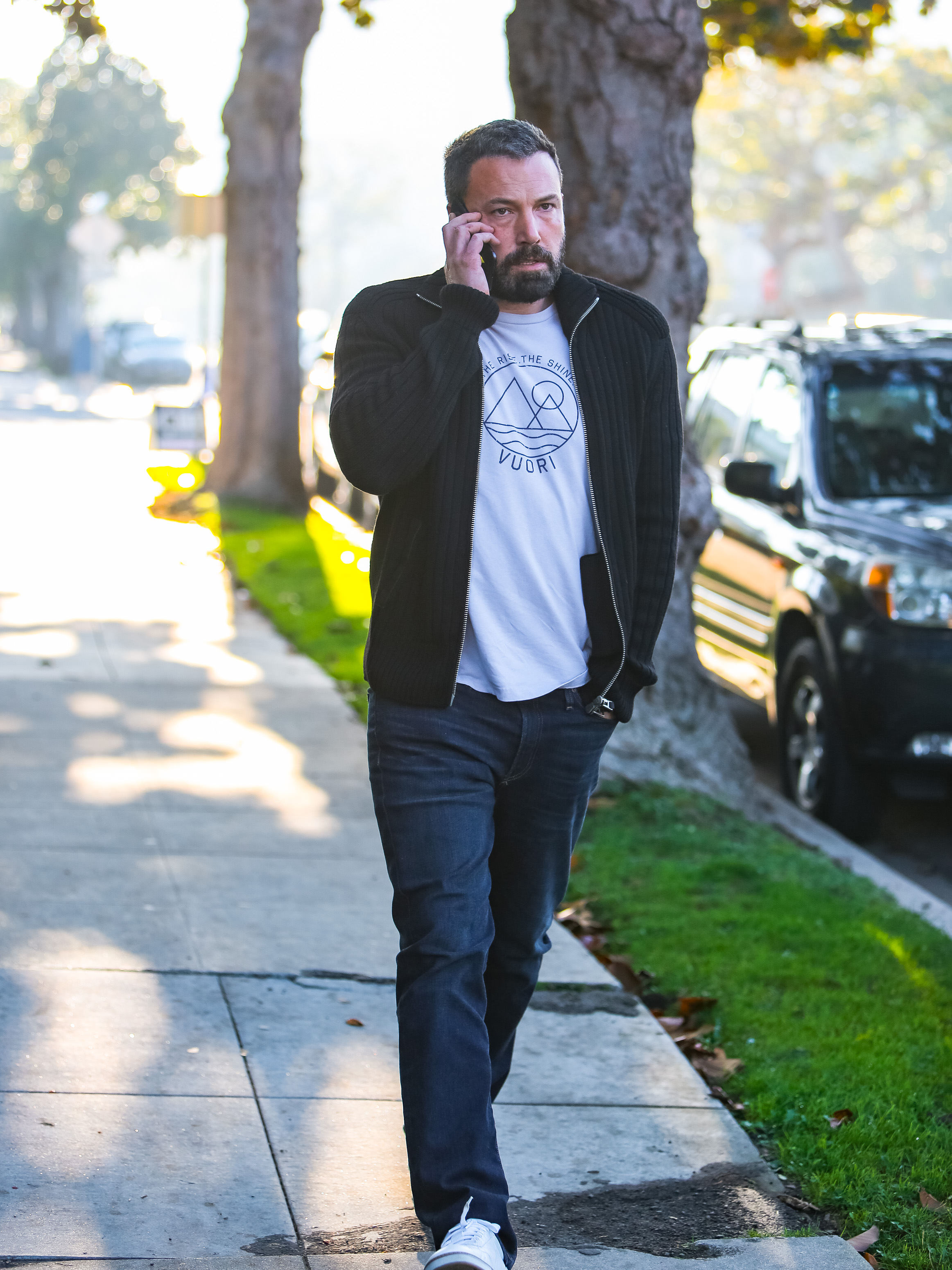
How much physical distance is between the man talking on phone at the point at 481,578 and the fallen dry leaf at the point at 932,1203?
1.03 meters

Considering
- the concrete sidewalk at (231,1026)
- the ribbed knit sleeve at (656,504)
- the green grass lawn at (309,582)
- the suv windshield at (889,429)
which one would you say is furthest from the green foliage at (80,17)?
the ribbed knit sleeve at (656,504)

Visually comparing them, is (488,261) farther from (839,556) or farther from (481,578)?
(839,556)

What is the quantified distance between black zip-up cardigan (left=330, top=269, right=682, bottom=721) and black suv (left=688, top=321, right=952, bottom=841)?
3461 mm

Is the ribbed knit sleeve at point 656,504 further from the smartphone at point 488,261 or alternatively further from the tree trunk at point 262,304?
the tree trunk at point 262,304

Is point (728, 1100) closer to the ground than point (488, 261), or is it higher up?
closer to the ground

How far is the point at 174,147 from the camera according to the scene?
2265 inches

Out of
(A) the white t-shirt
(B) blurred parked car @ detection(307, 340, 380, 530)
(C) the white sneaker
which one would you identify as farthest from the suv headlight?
(B) blurred parked car @ detection(307, 340, 380, 530)

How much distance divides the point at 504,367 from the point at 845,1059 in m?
2.09

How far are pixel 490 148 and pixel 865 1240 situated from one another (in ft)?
7.22

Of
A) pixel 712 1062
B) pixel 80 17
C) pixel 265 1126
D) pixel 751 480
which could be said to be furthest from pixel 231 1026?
pixel 80 17

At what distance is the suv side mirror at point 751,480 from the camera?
7.42 metres

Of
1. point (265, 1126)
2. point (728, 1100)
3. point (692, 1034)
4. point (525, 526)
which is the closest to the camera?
point (525, 526)

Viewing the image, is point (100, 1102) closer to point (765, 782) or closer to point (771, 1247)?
point (771, 1247)

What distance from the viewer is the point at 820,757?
723 centimetres
